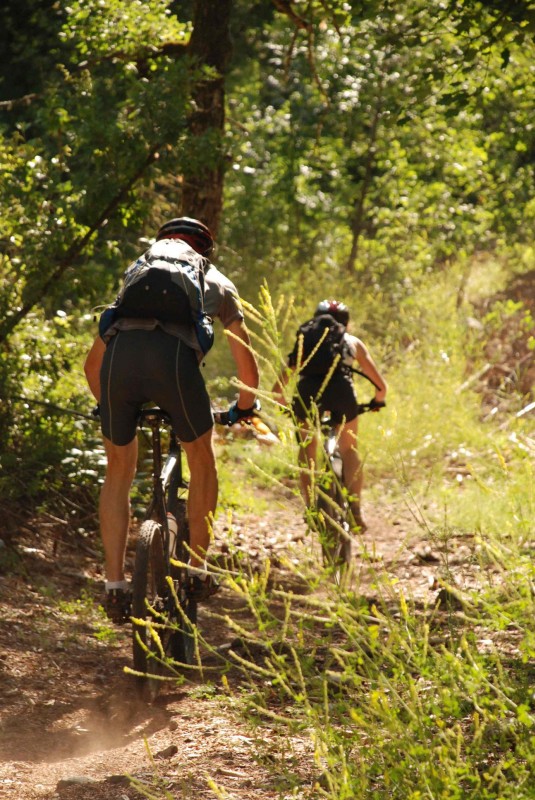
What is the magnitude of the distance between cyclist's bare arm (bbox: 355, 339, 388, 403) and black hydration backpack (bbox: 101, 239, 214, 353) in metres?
2.87

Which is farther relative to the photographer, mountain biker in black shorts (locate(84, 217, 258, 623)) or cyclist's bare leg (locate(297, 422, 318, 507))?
mountain biker in black shorts (locate(84, 217, 258, 623))

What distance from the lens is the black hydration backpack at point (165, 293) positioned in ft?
15.8

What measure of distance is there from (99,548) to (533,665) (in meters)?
3.76

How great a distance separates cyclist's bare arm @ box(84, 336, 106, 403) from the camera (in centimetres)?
523

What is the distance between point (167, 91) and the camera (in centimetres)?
795

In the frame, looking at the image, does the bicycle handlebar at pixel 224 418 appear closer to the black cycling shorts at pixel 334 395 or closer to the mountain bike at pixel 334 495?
the mountain bike at pixel 334 495

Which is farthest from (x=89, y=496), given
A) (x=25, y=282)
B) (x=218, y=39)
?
(x=218, y=39)

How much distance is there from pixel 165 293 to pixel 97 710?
1870 millimetres

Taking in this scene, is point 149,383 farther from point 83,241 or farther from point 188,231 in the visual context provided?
point 83,241

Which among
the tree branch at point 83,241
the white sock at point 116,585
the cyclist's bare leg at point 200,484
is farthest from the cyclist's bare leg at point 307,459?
the tree branch at point 83,241

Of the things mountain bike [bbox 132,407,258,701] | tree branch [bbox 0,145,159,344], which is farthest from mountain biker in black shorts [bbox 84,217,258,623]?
tree branch [bbox 0,145,159,344]

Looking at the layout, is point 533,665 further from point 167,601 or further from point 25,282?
point 25,282

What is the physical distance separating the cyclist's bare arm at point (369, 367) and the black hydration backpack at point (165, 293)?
113 inches

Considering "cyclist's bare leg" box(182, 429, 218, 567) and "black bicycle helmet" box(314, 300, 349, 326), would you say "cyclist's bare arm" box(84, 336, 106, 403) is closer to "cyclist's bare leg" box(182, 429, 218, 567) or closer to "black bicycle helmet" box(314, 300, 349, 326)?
"cyclist's bare leg" box(182, 429, 218, 567)
